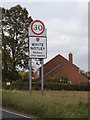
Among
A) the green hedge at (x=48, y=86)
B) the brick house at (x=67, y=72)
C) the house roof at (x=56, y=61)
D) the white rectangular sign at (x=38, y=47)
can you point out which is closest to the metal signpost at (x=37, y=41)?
the white rectangular sign at (x=38, y=47)

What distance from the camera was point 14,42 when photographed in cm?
5331

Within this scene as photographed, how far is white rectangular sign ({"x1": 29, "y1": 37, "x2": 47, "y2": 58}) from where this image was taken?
19.2m

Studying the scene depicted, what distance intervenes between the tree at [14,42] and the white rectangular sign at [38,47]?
104 ft

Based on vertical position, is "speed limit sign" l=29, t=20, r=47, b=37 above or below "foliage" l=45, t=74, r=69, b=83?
above

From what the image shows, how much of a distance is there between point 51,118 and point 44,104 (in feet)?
6.25

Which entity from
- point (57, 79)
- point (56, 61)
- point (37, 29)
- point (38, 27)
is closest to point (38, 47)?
point (37, 29)

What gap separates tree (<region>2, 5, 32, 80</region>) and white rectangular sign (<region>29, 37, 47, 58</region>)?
3166 cm

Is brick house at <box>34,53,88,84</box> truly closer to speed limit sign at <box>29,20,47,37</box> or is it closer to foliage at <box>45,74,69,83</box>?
foliage at <box>45,74,69,83</box>

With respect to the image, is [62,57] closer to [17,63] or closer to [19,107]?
[17,63]

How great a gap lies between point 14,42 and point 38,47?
34.4m

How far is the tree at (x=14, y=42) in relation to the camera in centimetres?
5135

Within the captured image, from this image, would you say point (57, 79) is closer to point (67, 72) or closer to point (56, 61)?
point (67, 72)

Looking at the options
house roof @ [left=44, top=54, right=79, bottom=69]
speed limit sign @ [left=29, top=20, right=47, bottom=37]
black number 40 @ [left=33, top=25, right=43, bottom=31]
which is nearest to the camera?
speed limit sign @ [left=29, top=20, right=47, bottom=37]

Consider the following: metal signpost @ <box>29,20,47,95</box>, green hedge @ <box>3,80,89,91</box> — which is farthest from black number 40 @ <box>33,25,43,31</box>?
green hedge @ <box>3,80,89,91</box>
